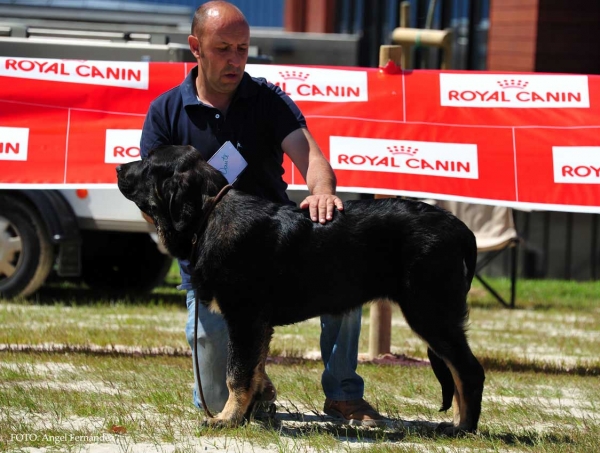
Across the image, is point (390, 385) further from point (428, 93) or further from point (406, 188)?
point (428, 93)

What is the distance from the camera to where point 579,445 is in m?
5.07

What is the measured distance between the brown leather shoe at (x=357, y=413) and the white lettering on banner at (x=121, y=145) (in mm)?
3059

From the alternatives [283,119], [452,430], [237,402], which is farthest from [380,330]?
[237,402]

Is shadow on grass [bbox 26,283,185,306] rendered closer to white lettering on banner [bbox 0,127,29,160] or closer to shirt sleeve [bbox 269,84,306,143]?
white lettering on banner [bbox 0,127,29,160]

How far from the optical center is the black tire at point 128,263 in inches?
451

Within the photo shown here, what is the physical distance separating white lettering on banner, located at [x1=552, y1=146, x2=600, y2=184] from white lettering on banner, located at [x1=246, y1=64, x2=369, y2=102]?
5.14 feet

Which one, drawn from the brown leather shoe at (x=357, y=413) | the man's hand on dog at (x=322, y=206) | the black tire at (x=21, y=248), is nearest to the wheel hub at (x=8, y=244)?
the black tire at (x=21, y=248)

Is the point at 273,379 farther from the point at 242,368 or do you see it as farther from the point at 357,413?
the point at 242,368

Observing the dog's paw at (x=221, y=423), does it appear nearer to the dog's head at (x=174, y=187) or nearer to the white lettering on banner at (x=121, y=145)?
the dog's head at (x=174, y=187)

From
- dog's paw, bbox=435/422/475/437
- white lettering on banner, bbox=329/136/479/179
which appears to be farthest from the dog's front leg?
white lettering on banner, bbox=329/136/479/179

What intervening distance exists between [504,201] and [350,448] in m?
3.30

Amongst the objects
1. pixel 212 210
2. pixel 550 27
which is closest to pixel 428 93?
pixel 212 210

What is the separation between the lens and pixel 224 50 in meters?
5.40

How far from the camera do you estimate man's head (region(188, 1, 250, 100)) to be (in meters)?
5.38
